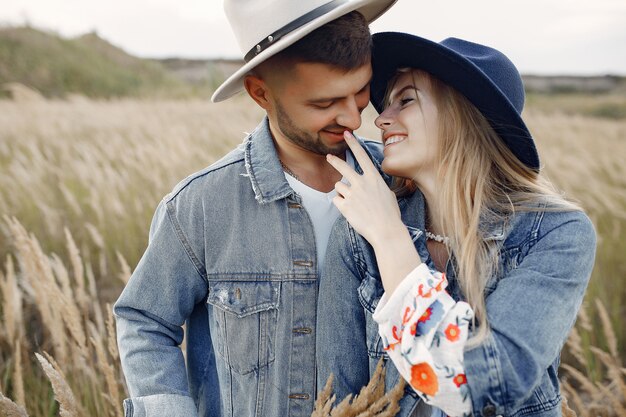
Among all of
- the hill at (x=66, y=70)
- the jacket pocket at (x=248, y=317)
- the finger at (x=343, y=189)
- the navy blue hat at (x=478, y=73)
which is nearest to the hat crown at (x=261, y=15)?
the navy blue hat at (x=478, y=73)

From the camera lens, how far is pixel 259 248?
1.95 meters

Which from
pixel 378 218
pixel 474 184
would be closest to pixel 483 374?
pixel 378 218

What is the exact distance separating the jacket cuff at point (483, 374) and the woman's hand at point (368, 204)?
1.26ft

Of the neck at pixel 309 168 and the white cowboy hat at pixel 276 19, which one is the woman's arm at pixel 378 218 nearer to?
the neck at pixel 309 168

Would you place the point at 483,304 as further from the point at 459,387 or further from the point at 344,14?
the point at 344,14

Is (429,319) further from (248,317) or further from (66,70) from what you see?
(66,70)

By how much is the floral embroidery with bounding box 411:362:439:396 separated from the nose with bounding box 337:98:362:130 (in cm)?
79

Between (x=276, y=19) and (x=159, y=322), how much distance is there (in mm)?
1029

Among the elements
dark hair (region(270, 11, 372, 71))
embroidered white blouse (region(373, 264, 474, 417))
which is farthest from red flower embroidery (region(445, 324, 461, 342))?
dark hair (region(270, 11, 372, 71))

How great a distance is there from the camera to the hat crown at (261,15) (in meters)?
1.90

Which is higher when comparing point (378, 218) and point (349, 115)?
point (349, 115)

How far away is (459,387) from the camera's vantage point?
1.44 metres

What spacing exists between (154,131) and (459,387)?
22.3ft

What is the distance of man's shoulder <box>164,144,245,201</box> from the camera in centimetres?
199
